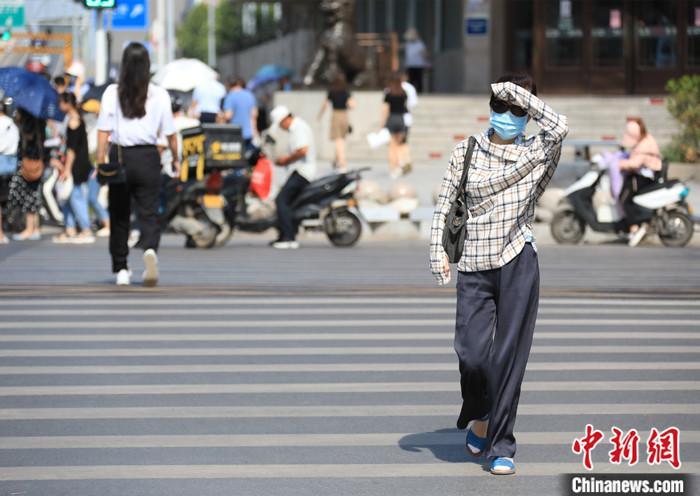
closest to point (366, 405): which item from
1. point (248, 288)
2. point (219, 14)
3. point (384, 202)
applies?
point (248, 288)

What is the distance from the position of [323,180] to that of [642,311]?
6.74 metres

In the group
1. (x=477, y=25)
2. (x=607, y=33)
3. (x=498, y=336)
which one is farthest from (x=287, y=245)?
(x=477, y=25)

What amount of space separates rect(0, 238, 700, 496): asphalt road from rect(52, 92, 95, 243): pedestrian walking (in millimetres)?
3364

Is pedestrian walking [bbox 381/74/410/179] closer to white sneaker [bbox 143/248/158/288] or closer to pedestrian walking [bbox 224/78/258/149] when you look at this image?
pedestrian walking [bbox 224/78/258/149]

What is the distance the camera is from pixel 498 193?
23.4ft

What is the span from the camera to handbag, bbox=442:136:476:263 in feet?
23.4

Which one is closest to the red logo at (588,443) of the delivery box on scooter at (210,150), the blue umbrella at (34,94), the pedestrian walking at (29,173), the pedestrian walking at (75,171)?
the delivery box on scooter at (210,150)

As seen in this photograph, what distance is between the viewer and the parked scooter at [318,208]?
18797 millimetres

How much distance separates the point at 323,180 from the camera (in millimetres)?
18828

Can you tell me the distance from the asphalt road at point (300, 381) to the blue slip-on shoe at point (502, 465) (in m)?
0.04

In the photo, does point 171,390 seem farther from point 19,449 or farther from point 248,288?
point 248,288

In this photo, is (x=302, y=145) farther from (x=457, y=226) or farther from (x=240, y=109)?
(x=457, y=226)

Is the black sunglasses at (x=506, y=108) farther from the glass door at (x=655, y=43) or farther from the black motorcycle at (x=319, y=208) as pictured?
the glass door at (x=655, y=43)

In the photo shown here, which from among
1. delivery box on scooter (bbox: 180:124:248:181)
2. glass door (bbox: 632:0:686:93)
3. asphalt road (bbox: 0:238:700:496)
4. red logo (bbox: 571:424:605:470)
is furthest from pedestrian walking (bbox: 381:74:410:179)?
red logo (bbox: 571:424:605:470)
